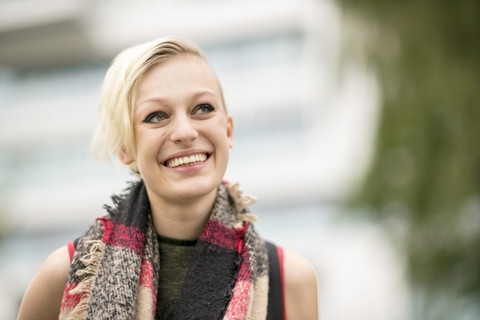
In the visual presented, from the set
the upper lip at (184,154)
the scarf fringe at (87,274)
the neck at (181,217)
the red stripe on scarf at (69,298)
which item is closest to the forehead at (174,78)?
the upper lip at (184,154)

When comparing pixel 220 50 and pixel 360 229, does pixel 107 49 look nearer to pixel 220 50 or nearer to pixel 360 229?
pixel 220 50

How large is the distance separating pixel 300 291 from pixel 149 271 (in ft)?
1.50

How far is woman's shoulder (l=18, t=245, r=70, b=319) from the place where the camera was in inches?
67.6

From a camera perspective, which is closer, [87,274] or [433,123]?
[87,274]

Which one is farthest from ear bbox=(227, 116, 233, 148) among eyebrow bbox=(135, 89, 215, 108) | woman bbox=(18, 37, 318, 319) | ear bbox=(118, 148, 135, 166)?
ear bbox=(118, 148, 135, 166)

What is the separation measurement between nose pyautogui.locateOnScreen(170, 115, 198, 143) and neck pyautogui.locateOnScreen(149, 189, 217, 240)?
0.21 metres

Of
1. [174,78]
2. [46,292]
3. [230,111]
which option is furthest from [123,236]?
[230,111]

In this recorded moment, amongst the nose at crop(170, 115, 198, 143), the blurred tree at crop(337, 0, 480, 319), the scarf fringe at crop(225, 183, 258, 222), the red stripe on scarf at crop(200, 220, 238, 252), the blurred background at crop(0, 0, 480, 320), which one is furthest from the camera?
the blurred background at crop(0, 0, 480, 320)

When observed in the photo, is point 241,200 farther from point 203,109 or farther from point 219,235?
point 203,109

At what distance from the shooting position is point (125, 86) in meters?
1.70

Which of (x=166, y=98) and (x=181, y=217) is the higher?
(x=166, y=98)

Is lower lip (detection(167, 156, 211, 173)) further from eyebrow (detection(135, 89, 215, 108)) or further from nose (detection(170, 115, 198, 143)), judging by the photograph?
eyebrow (detection(135, 89, 215, 108))

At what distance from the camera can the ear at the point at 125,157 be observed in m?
1.78

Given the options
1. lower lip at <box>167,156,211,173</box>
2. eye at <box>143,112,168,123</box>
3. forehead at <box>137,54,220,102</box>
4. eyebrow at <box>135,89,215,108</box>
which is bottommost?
lower lip at <box>167,156,211,173</box>
